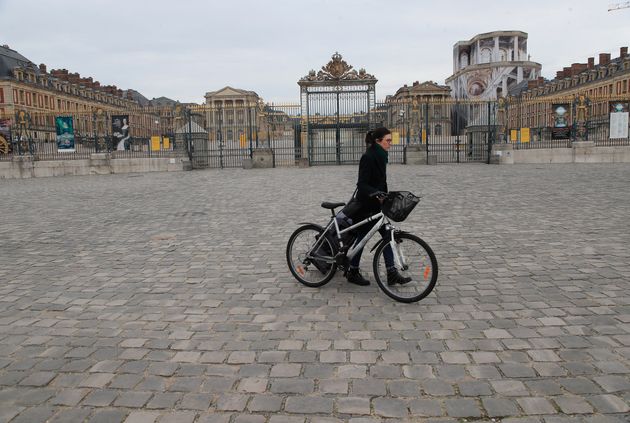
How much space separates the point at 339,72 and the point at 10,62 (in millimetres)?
60180

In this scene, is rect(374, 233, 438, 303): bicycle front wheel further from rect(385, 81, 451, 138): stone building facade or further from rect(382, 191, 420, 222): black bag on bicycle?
rect(385, 81, 451, 138): stone building facade

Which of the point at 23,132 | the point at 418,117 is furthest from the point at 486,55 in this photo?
the point at 23,132

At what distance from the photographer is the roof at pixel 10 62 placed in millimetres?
65938

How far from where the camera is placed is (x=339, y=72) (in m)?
26.4

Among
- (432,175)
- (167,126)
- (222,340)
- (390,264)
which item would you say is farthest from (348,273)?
(167,126)

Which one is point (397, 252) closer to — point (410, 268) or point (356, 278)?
point (410, 268)

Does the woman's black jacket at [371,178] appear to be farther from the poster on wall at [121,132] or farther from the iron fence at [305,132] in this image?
the poster on wall at [121,132]

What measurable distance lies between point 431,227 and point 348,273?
11.3ft

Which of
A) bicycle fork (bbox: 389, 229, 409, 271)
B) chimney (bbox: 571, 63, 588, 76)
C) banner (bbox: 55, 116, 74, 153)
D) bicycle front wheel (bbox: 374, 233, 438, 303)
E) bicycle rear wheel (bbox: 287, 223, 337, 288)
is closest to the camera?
bicycle front wheel (bbox: 374, 233, 438, 303)

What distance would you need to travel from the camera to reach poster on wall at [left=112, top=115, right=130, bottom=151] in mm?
25484

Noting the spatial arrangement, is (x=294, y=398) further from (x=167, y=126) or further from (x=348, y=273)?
(x=167, y=126)

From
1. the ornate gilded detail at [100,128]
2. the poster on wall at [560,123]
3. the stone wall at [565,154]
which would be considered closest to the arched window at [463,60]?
the poster on wall at [560,123]

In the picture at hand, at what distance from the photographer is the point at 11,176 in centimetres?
2420

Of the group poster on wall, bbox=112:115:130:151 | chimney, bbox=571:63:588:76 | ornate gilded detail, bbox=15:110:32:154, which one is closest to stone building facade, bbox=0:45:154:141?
ornate gilded detail, bbox=15:110:32:154
